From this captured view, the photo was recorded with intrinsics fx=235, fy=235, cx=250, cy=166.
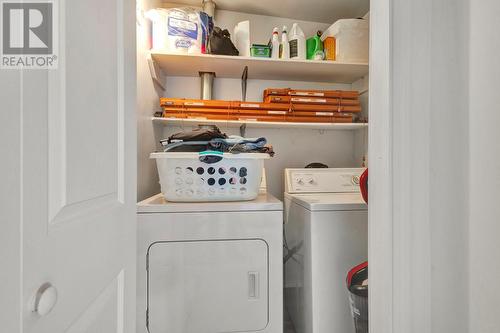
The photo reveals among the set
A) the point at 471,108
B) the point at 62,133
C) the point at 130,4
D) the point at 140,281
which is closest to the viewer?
the point at 62,133

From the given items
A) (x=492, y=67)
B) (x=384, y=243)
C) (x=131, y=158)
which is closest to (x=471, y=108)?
(x=492, y=67)

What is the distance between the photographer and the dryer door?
3.68ft

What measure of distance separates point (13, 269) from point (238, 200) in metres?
0.98

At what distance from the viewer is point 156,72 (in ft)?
5.59

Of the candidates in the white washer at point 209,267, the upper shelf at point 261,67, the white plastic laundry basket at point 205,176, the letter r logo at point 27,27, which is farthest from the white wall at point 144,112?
the letter r logo at point 27,27

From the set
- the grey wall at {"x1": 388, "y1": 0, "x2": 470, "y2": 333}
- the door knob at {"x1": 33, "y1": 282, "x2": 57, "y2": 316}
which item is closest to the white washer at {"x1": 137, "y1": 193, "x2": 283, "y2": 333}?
the grey wall at {"x1": 388, "y1": 0, "x2": 470, "y2": 333}

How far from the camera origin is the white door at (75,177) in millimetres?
390

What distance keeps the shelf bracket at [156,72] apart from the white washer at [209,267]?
3.25ft

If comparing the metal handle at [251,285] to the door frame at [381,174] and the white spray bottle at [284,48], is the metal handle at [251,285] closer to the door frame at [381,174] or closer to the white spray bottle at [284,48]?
the door frame at [381,174]

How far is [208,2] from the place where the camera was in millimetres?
1859

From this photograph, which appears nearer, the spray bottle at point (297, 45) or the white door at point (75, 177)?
the white door at point (75, 177)

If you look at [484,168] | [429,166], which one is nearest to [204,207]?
[429,166]

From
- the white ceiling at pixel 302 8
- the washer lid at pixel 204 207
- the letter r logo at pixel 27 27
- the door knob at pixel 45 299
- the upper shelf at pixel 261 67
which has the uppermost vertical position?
the white ceiling at pixel 302 8

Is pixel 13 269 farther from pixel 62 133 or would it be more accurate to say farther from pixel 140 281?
pixel 140 281
